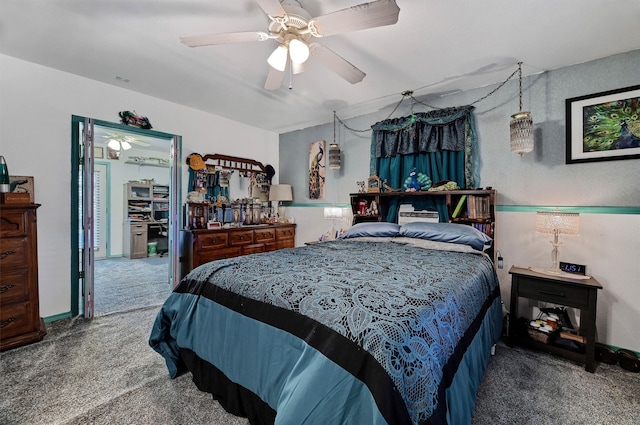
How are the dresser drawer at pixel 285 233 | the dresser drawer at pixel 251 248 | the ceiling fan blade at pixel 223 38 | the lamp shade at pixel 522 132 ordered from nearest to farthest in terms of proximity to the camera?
the ceiling fan blade at pixel 223 38 → the lamp shade at pixel 522 132 → the dresser drawer at pixel 251 248 → the dresser drawer at pixel 285 233

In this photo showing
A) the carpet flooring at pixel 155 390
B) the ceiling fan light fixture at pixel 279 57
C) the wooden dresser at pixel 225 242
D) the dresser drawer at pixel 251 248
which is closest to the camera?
the carpet flooring at pixel 155 390

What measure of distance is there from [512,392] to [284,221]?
3862 millimetres

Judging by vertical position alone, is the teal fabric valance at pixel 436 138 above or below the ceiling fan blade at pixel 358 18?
below

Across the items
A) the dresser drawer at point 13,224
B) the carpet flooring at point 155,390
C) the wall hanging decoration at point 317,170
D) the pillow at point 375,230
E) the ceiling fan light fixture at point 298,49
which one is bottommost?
the carpet flooring at point 155,390

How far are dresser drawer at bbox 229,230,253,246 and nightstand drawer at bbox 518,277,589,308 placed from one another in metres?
3.39

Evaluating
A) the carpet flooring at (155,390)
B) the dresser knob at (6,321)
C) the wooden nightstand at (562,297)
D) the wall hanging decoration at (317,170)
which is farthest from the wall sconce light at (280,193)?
the wooden nightstand at (562,297)

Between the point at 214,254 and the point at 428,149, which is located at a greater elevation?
the point at 428,149

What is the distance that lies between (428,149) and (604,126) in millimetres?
1507

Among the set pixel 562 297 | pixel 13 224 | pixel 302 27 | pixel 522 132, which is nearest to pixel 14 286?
pixel 13 224

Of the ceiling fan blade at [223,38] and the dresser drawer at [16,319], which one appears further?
the dresser drawer at [16,319]

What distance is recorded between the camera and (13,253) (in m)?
2.33

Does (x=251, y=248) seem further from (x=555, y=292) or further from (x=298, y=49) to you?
(x=555, y=292)

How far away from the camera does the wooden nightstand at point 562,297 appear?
208 cm

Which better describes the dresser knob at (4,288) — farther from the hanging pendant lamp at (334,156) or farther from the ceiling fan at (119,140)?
the hanging pendant lamp at (334,156)
